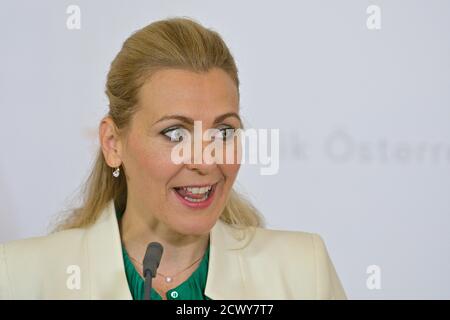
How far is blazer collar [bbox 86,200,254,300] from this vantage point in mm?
1446

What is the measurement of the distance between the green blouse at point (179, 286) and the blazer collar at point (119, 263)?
0.02 meters

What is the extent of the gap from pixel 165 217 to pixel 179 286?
0.15 m

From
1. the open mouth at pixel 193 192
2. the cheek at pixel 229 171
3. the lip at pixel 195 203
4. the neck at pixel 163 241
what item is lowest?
the neck at pixel 163 241

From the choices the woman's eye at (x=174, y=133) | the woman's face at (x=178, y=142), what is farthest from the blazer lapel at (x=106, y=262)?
the woman's eye at (x=174, y=133)

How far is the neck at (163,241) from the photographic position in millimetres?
1472

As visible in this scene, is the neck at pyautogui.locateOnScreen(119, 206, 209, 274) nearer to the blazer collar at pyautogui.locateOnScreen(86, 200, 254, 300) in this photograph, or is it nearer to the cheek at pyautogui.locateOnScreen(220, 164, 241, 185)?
the blazer collar at pyautogui.locateOnScreen(86, 200, 254, 300)

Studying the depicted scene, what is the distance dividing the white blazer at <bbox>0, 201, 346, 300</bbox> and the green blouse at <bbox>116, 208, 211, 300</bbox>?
0.08 ft

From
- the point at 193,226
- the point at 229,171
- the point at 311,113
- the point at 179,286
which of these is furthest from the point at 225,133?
the point at 311,113

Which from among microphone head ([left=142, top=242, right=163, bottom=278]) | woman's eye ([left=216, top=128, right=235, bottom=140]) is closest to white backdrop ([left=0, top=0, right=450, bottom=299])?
woman's eye ([left=216, top=128, right=235, bottom=140])

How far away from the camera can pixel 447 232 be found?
1.85 meters

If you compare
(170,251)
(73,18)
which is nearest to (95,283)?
(170,251)

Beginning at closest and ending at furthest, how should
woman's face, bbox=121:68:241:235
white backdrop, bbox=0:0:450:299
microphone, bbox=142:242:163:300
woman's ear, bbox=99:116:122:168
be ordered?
1. microphone, bbox=142:242:163:300
2. woman's face, bbox=121:68:241:235
3. woman's ear, bbox=99:116:122:168
4. white backdrop, bbox=0:0:450:299

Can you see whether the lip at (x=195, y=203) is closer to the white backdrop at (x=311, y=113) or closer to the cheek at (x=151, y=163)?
the cheek at (x=151, y=163)

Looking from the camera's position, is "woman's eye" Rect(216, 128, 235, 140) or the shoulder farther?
the shoulder
